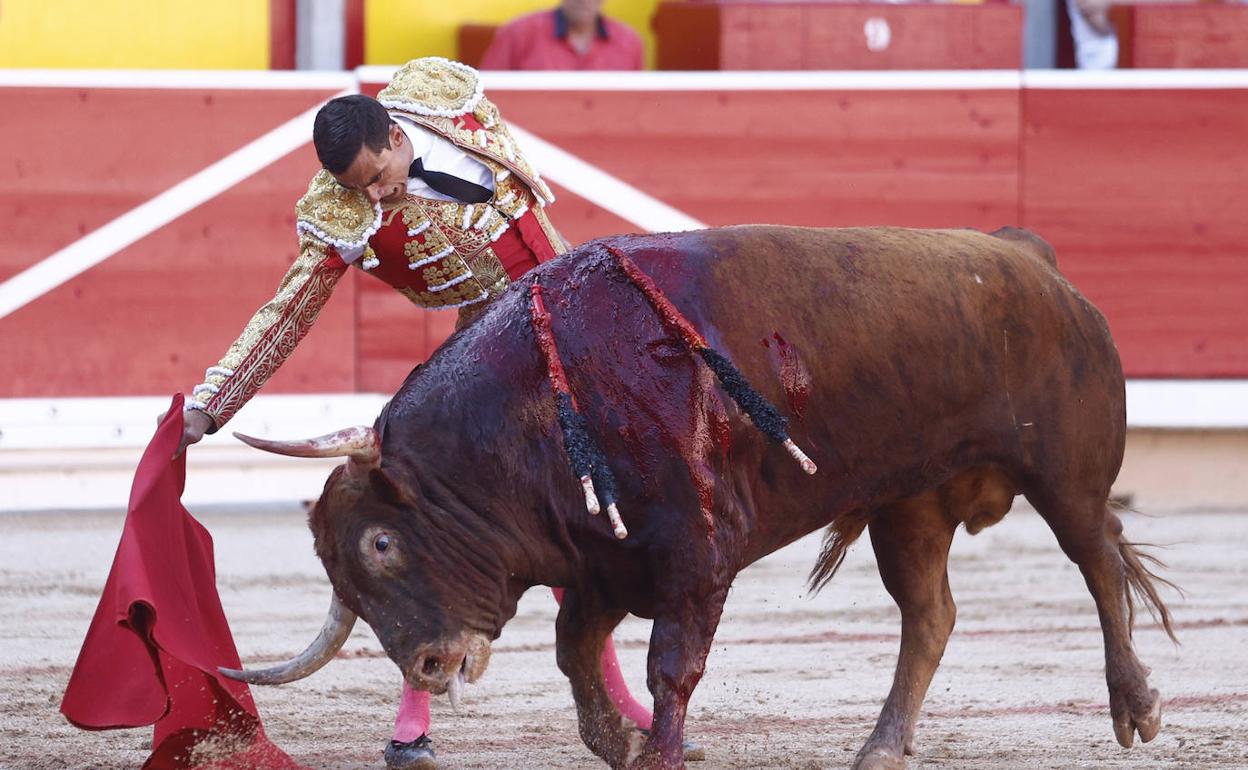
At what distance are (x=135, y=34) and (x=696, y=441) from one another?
13.8ft

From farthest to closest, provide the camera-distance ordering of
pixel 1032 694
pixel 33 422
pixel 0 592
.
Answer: pixel 33 422 < pixel 0 592 < pixel 1032 694

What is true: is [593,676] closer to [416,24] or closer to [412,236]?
[412,236]

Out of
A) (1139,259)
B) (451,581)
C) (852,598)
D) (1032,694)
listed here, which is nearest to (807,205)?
(1139,259)

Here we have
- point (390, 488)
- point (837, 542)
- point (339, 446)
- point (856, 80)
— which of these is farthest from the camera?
point (856, 80)

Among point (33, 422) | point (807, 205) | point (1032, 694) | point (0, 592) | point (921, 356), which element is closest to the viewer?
point (921, 356)

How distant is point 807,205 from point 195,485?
7.26 ft

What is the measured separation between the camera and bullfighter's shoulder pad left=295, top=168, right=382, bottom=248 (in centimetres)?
330

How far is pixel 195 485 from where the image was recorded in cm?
646

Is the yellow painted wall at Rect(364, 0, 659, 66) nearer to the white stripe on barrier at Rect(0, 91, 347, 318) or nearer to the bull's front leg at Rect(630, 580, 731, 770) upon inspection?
the white stripe on barrier at Rect(0, 91, 347, 318)

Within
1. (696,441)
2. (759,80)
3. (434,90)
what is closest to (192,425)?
(434,90)

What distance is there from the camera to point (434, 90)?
11.4ft

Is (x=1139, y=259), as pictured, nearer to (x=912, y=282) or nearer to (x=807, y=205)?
(x=807, y=205)

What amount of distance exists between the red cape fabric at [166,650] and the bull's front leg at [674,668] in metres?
0.72

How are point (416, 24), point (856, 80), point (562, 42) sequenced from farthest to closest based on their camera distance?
point (416, 24)
point (856, 80)
point (562, 42)
